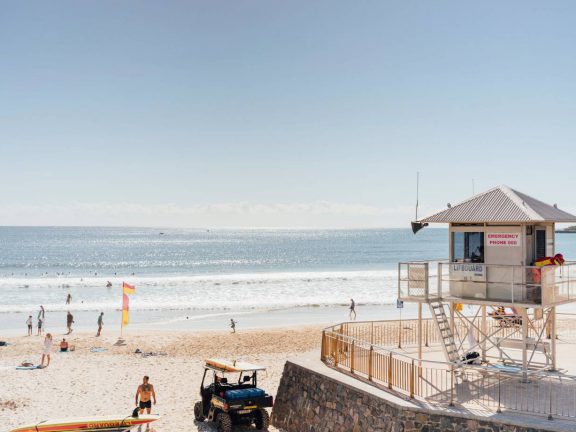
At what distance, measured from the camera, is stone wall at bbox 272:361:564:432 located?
1117cm

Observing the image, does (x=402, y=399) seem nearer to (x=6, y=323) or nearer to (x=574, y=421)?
(x=574, y=421)

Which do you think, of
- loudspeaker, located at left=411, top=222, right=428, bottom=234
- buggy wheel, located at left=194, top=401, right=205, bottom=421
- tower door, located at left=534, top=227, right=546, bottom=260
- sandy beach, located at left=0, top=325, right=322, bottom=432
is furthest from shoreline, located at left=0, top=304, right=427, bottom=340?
tower door, located at left=534, top=227, right=546, bottom=260

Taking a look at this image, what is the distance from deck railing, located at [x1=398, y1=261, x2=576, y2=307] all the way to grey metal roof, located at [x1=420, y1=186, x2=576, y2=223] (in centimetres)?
118

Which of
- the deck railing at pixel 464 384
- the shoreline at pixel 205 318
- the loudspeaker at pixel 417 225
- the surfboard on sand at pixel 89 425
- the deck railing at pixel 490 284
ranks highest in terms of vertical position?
the loudspeaker at pixel 417 225

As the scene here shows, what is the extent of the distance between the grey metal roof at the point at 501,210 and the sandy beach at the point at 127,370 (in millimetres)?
9141

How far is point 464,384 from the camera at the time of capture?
1310cm

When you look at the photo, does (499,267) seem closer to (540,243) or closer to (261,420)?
(540,243)

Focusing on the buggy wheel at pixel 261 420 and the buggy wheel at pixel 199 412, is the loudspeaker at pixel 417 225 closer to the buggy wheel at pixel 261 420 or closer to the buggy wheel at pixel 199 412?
the buggy wheel at pixel 261 420

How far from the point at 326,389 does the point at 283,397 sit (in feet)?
7.58

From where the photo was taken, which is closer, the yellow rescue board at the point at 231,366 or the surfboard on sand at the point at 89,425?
the surfboard on sand at the point at 89,425

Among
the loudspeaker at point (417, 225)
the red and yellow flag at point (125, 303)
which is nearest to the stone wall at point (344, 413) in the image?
the loudspeaker at point (417, 225)

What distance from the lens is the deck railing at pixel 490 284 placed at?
13.6 metres

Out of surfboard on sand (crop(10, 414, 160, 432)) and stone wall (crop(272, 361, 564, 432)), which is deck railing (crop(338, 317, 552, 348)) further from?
surfboard on sand (crop(10, 414, 160, 432))

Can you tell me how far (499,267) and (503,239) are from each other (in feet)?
2.40
